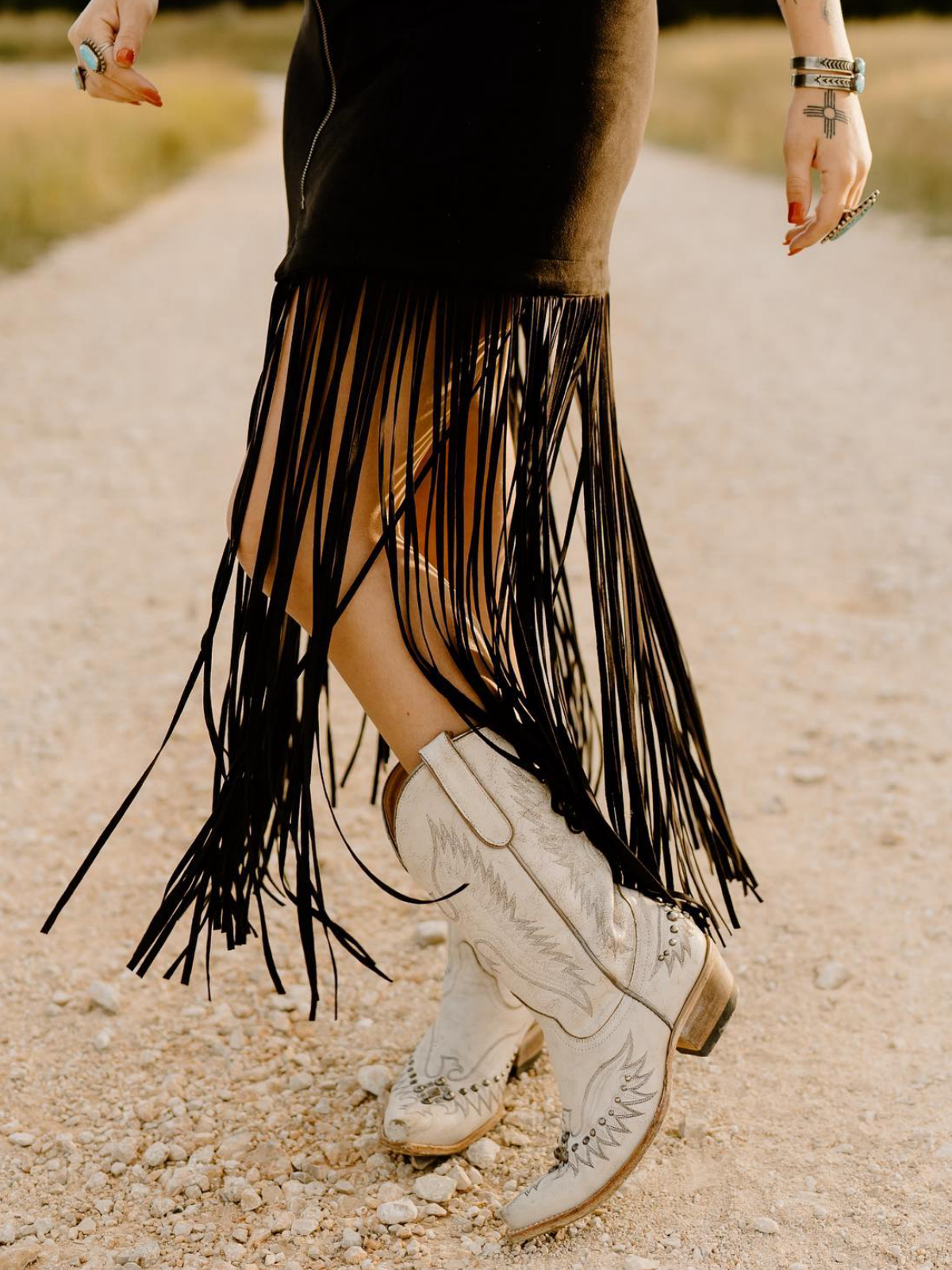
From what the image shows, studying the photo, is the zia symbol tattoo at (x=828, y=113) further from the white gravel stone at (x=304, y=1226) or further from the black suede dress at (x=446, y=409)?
the white gravel stone at (x=304, y=1226)

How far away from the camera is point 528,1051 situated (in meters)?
1.48

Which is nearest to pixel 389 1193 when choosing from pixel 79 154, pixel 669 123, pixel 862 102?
pixel 79 154

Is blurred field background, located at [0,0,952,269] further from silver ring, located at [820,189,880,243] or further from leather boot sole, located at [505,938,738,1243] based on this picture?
leather boot sole, located at [505,938,738,1243]

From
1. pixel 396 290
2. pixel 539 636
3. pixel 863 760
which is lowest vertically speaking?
pixel 863 760

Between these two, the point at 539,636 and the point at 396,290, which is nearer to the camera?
the point at 396,290

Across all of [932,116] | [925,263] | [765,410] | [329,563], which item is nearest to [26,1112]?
[329,563]

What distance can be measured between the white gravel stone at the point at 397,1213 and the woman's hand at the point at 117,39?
107cm

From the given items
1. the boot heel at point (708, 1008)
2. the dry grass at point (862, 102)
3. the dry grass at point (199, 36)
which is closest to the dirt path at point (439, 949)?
the boot heel at point (708, 1008)

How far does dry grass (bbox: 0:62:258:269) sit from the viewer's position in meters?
7.50

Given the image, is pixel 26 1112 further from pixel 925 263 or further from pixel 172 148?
pixel 172 148

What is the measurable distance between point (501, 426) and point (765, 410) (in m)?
3.12

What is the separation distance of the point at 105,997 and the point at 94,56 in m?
1.04

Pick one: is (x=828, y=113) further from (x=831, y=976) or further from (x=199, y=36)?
(x=199, y=36)

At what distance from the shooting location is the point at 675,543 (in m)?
3.11
